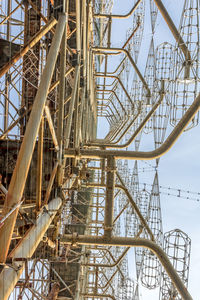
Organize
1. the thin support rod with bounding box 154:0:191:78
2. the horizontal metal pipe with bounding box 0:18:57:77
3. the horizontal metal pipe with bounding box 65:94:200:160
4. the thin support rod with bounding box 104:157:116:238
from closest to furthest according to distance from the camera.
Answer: the horizontal metal pipe with bounding box 0:18:57:77, the horizontal metal pipe with bounding box 65:94:200:160, the thin support rod with bounding box 154:0:191:78, the thin support rod with bounding box 104:157:116:238

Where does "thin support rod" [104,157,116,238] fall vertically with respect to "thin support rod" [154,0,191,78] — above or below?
below

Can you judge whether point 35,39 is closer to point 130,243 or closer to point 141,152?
point 141,152

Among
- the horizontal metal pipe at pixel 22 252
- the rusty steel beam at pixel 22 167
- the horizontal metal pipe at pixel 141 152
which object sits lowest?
the horizontal metal pipe at pixel 22 252

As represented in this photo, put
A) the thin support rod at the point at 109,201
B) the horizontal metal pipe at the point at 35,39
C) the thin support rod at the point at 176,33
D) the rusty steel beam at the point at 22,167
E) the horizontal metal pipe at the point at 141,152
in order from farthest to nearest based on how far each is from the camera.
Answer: the thin support rod at the point at 109,201 < the thin support rod at the point at 176,33 < the horizontal metal pipe at the point at 141,152 < the horizontal metal pipe at the point at 35,39 < the rusty steel beam at the point at 22,167

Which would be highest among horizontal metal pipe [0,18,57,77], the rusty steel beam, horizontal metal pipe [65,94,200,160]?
horizontal metal pipe [0,18,57,77]

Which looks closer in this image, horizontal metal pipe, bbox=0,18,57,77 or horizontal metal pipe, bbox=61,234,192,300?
horizontal metal pipe, bbox=0,18,57,77

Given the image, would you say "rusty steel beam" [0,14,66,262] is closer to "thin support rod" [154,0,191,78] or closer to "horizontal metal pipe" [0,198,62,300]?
"horizontal metal pipe" [0,198,62,300]

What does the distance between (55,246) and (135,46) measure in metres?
12.1

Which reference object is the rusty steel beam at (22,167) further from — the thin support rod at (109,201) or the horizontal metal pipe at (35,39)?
the thin support rod at (109,201)

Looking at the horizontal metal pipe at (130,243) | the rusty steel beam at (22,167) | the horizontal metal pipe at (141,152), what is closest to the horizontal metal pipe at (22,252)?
the rusty steel beam at (22,167)

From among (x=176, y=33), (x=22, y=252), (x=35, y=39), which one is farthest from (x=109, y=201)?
(x=176, y=33)

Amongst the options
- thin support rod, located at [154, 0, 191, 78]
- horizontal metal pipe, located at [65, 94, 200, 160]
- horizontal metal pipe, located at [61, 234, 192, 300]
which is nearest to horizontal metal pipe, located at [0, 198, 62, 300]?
horizontal metal pipe, located at [65, 94, 200, 160]

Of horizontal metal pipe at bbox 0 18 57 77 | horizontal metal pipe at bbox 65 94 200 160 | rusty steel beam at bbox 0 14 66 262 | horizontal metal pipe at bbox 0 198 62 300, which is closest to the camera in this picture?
horizontal metal pipe at bbox 0 198 62 300

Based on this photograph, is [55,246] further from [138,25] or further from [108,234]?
[138,25]
